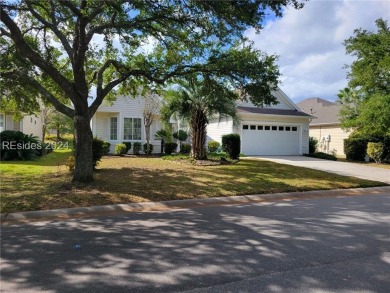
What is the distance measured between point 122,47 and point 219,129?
13281 millimetres

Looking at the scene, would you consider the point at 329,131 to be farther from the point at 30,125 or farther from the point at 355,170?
the point at 30,125

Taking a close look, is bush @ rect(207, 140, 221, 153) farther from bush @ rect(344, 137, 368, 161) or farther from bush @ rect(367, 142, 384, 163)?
bush @ rect(367, 142, 384, 163)

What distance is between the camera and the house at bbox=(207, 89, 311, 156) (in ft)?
74.2

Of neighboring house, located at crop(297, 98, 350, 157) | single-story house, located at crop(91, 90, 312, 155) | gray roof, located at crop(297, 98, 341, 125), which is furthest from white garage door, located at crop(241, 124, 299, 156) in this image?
neighboring house, located at crop(297, 98, 350, 157)

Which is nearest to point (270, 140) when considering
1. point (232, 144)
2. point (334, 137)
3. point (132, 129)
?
point (232, 144)

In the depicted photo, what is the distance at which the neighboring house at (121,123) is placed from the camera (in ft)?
77.9

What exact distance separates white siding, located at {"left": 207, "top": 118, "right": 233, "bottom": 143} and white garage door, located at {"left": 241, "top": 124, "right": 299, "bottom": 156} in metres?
1.07

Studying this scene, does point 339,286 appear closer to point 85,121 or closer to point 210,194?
point 210,194

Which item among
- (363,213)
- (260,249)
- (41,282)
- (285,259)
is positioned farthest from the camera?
(363,213)

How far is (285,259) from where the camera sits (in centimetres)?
443

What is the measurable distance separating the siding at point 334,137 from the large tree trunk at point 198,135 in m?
16.0

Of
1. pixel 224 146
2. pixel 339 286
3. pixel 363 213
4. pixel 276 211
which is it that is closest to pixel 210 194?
pixel 276 211

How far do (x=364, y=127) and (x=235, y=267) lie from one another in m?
17.2

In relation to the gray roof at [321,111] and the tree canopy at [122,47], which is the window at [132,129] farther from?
the gray roof at [321,111]
